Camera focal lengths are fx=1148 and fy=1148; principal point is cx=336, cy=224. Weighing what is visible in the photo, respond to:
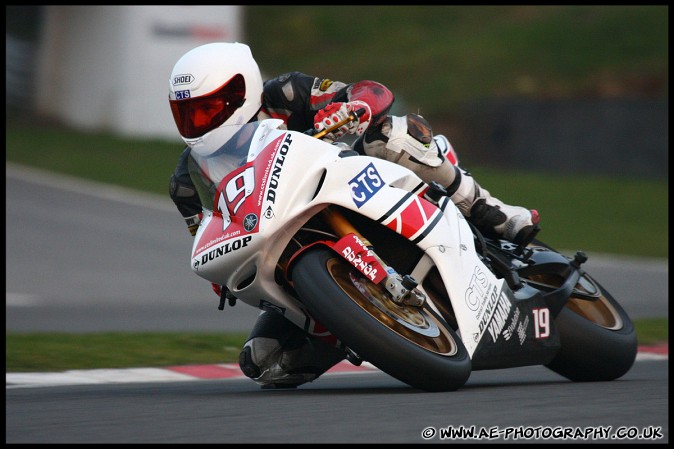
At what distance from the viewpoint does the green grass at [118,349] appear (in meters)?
6.74

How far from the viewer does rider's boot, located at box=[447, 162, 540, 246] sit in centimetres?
548

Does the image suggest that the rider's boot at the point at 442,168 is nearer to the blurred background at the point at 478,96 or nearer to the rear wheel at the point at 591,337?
the rear wheel at the point at 591,337


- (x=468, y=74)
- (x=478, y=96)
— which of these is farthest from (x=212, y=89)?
(x=468, y=74)

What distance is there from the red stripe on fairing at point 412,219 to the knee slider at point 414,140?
1.41 feet

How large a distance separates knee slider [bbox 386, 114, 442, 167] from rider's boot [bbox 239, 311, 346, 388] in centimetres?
94

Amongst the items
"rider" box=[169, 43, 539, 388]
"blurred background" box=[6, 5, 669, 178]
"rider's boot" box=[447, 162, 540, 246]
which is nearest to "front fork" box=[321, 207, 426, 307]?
"rider" box=[169, 43, 539, 388]

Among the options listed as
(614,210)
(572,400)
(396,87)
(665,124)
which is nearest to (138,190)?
(614,210)

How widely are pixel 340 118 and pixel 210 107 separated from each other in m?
0.55

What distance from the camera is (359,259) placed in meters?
4.42

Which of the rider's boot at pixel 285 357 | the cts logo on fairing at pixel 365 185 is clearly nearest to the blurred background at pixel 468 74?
the rider's boot at pixel 285 357

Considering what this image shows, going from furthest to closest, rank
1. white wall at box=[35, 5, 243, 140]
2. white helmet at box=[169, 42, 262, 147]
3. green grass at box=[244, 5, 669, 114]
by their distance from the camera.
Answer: green grass at box=[244, 5, 669, 114]
white wall at box=[35, 5, 243, 140]
white helmet at box=[169, 42, 262, 147]

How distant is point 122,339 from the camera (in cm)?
798

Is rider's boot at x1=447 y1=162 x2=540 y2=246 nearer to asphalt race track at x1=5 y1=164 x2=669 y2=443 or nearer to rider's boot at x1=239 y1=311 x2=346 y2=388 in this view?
asphalt race track at x1=5 y1=164 x2=669 y2=443

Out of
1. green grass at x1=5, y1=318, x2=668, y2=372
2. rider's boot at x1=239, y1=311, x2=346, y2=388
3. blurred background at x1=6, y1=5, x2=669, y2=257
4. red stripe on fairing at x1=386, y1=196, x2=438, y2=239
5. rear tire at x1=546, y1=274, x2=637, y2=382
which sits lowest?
blurred background at x1=6, y1=5, x2=669, y2=257
